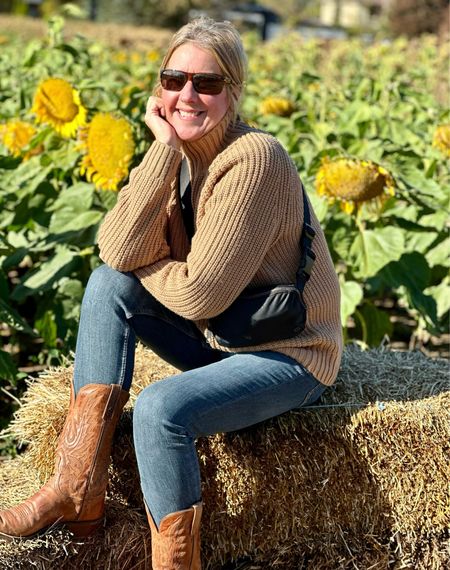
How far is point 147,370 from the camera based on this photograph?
2.97 meters

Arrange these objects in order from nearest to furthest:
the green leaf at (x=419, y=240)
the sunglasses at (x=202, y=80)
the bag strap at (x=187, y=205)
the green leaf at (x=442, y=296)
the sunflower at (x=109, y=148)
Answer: the sunglasses at (x=202, y=80) < the bag strap at (x=187, y=205) < the sunflower at (x=109, y=148) < the green leaf at (x=419, y=240) < the green leaf at (x=442, y=296)

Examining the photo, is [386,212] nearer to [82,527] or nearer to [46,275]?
[46,275]

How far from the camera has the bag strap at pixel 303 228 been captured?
2.49 meters

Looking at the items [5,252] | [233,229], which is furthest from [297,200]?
[5,252]

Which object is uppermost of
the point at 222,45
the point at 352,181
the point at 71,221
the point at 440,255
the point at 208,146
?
the point at 222,45

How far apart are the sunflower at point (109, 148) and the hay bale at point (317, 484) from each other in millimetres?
1046

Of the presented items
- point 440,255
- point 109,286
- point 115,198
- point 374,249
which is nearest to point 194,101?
point 109,286

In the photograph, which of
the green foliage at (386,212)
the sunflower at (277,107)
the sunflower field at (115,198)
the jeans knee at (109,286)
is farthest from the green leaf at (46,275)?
the sunflower at (277,107)

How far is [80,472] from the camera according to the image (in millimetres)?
2432

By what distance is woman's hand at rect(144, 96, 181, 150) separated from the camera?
2.56 m

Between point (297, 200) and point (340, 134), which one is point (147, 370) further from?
point (340, 134)

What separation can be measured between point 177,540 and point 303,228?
2.70 ft

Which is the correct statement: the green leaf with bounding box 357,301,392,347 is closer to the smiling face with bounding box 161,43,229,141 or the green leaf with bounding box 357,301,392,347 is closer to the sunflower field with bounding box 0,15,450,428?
the sunflower field with bounding box 0,15,450,428

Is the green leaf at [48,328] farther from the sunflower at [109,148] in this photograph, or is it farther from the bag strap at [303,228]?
the bag strap at [303,228]
